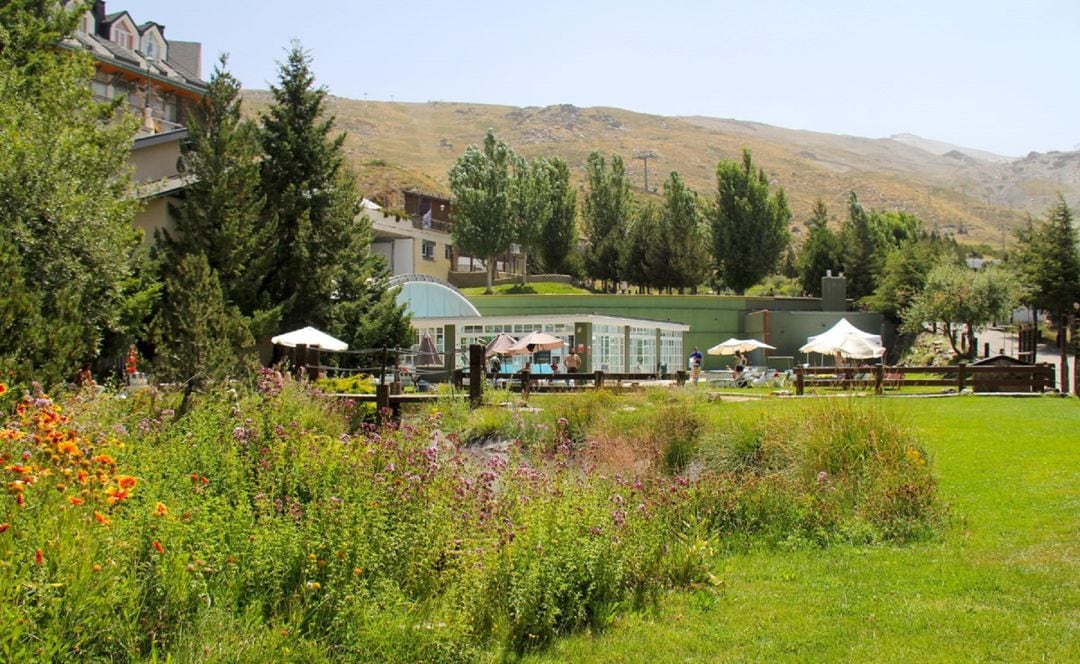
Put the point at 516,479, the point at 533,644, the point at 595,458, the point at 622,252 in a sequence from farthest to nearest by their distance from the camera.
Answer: the point at 622,252
the point at 595,458
the point at 516,479
the point at 533,644

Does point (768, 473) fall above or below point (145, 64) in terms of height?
below

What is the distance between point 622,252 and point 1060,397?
129ft

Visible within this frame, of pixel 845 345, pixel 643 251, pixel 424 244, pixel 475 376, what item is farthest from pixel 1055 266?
pixel 475 376

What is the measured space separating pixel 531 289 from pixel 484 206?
5.80 m

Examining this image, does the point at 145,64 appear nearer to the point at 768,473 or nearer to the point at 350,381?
the point at 350,381

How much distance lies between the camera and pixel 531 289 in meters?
57.6

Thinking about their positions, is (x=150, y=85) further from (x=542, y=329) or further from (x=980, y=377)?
(x=980, y=377)

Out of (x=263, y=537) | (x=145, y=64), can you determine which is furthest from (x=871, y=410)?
(x=145, y=64)

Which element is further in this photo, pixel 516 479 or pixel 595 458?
pixel 595 458

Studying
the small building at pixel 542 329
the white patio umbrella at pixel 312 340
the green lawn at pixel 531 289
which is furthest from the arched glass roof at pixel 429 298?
the green lawn at pixel 531 289

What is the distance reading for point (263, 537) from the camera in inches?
228

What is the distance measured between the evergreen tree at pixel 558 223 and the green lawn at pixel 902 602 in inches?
2113

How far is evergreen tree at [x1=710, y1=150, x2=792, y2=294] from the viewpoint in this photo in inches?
2421

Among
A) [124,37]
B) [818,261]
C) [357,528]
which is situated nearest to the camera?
[357,528]
